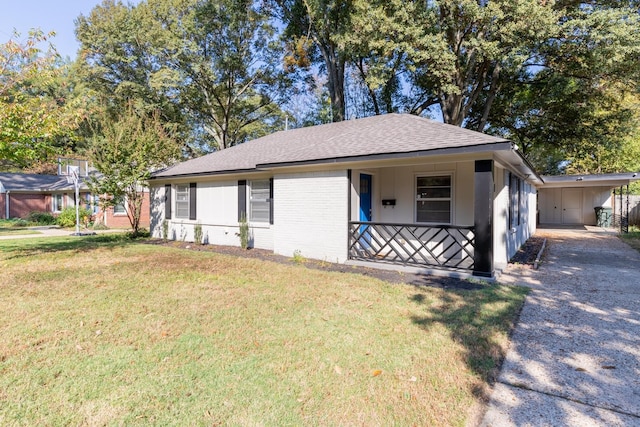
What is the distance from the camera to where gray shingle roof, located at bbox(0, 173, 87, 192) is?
25.0 meters

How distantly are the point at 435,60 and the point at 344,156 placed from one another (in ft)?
25.4

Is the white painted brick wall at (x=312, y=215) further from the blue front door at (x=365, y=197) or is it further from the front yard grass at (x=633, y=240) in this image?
the front yard grass at (x=633, y=240)

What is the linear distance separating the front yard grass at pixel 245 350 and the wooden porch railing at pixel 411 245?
A: 186cm

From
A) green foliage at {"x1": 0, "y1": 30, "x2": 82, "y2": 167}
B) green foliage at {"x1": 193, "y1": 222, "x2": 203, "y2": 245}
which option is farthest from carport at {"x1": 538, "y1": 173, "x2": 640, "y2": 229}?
green foliage at {"x1": 0, "y1": 30, "x2": 82, "y2": 167}

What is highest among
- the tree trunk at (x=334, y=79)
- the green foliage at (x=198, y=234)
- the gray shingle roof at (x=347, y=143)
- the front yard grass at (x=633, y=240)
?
the tree trunk at (x=334, y=79)

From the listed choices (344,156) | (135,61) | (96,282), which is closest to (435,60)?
(344,156)

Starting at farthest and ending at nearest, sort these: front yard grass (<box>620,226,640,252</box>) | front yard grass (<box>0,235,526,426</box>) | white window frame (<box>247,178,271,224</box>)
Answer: front yard grass (<box>620,226,640,252</box>) → white window frame (<box>247,178,271,224</box>) → front yard grass (<box>0,235,526,426</box>)

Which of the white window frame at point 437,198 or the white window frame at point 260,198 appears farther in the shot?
the white window frame at point 260,198

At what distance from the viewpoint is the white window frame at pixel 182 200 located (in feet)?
42.8

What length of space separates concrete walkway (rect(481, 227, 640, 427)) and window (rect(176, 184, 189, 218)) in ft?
37.1

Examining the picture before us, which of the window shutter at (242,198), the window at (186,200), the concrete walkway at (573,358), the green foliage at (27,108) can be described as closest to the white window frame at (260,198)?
the window shutter at (242,198)

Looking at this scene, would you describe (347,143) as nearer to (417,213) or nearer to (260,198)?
(417,213)

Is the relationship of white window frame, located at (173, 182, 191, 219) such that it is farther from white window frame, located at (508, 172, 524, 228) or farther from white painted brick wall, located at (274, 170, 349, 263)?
white window frame, located at (508, 172, 524, 228)

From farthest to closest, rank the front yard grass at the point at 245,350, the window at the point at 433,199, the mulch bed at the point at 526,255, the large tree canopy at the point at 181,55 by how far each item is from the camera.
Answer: the large tree canopy at the point at 181,55
the mulch bed at the point at 526,255
the window at the point at 433,199
the front yard grass at the point at 245,350
